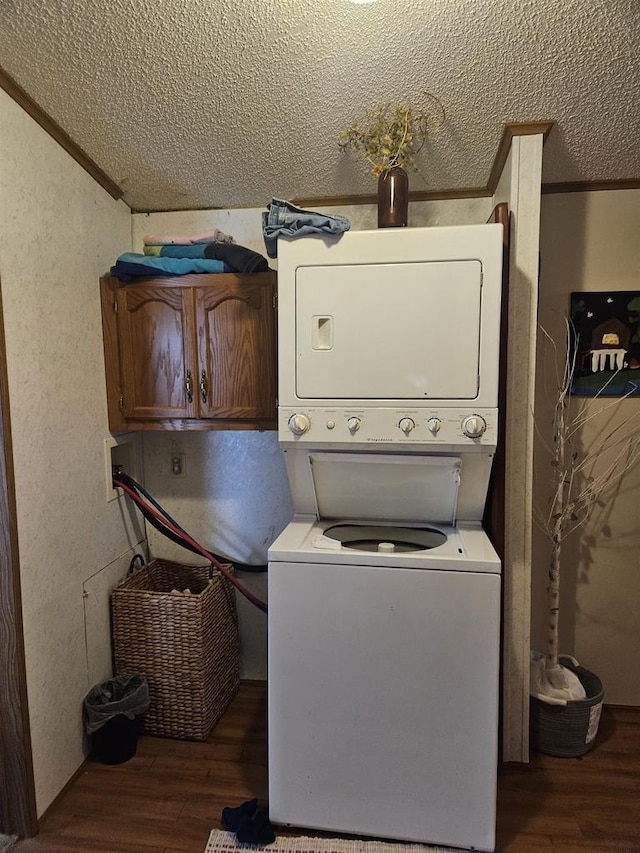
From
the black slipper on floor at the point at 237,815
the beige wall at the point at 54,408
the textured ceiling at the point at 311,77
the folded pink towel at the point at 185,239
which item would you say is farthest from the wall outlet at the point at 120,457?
the black slipper on floor at the point at 237,815

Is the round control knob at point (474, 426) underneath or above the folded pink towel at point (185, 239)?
underneath

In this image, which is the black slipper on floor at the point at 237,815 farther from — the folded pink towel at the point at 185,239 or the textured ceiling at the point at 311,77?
the textured ceiling at the point at 311,77

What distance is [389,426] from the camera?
4.97ft

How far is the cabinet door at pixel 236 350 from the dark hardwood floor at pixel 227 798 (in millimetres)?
1328

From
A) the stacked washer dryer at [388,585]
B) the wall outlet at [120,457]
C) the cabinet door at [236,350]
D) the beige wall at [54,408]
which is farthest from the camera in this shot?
the wall outlet at [120,457]

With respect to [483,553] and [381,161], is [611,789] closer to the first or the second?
[483,553]

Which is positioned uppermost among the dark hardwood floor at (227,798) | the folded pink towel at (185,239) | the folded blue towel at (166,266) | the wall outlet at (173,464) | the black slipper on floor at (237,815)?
the folded pink towel at (185,239)

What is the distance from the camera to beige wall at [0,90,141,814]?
1517mm

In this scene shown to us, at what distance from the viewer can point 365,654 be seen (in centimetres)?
144

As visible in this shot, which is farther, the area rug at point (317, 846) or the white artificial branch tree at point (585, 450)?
the white artificial branch tree at point (585, 450)

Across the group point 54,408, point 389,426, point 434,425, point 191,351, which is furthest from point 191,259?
point 434,425

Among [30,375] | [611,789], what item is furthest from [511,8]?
[611,789]

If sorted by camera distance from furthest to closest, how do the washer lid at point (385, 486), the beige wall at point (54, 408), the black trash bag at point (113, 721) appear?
the black trash bag at point (113, 721) → the washer lid at point (385, 486) → the beige wall at point (54, 408)

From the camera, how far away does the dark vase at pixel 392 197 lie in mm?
1653
